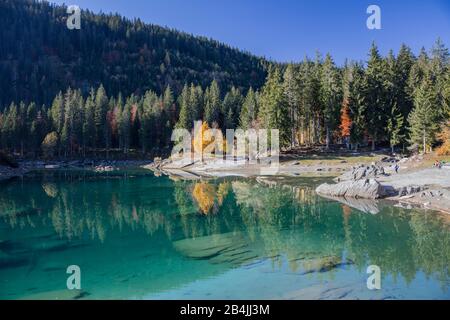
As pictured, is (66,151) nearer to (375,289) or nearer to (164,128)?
(164,128)

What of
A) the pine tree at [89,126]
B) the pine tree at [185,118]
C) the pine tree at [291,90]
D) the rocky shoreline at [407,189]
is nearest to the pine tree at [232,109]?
the pine tree at [185,118]

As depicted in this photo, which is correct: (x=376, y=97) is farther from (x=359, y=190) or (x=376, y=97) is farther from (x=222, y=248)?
(x=222, y=248)

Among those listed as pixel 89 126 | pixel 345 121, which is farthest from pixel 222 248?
pixel 89 126

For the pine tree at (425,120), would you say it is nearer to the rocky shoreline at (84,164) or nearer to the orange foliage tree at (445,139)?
the orange foliage tree at (445,139)

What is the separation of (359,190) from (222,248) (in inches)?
853

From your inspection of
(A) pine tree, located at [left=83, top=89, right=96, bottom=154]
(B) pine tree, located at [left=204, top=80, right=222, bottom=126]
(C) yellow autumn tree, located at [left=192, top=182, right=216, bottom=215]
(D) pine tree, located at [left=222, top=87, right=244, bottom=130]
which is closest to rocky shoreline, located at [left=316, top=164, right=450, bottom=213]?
(C) yellow autumn tree, located at [left=192, top=182, right=216, bottom=215]

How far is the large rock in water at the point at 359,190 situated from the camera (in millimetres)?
39656

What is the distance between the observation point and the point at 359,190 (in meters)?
40.4

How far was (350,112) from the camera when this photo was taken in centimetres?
7588

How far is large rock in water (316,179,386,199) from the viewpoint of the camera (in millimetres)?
39656

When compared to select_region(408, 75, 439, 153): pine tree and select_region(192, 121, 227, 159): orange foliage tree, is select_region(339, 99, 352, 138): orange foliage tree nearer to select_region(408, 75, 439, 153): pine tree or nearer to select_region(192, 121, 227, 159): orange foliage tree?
select_region(408, 75, 439, 153): pine tree

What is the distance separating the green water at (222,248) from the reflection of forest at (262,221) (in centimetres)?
9

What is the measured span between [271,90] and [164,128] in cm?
4230
